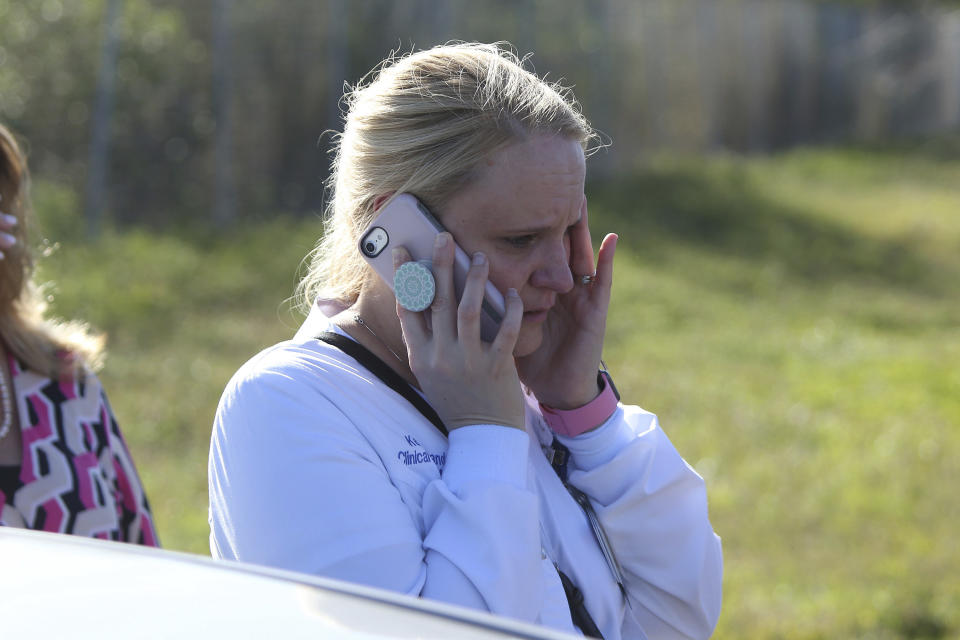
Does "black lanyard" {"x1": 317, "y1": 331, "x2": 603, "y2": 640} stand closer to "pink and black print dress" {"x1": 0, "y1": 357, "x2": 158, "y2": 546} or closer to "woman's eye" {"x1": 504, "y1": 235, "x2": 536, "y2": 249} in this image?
"woman's eye" {"x1": 504, "y1": 235, "x2": 536, "y2": 249}

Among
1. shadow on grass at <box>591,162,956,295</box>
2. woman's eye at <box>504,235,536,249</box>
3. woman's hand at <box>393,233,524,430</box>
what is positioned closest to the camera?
woman's hand at <box>393,233,524,430</box>

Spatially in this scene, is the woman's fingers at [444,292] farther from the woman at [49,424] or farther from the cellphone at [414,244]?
the woman at [49,424]

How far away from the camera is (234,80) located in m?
10.6

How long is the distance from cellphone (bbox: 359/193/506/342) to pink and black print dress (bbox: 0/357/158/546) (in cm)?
122

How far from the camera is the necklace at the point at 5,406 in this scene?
9.41 ft

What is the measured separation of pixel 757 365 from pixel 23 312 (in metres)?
6.34

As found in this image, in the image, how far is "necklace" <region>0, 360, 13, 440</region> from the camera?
113 inches

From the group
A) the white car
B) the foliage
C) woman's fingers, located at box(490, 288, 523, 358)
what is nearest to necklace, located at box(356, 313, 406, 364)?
woman's fingers, located at box(490, 288, 523, 358)

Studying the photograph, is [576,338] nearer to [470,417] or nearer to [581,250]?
[581,250]

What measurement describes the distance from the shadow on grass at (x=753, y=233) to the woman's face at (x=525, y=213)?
9644 millimetres

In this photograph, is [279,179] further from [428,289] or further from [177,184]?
[428,289]

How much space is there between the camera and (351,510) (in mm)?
1816

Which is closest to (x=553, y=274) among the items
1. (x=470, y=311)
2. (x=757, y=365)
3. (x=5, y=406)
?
(x=470, y=311)

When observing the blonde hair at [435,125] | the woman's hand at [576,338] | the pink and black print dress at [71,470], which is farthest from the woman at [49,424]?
the woman's hand at [576,338]
